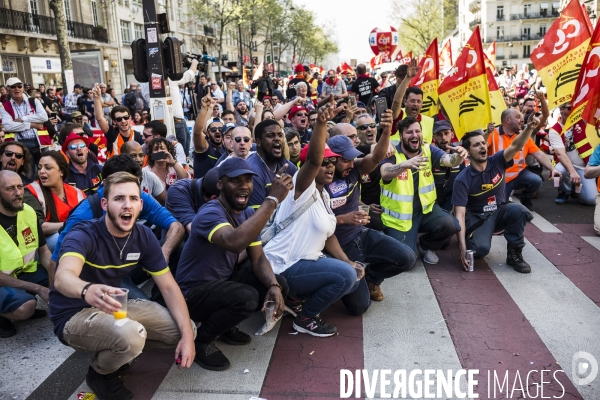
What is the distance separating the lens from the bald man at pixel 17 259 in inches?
176

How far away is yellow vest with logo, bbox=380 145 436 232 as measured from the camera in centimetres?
582

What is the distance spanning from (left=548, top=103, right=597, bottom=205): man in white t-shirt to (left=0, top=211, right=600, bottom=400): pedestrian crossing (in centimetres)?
327

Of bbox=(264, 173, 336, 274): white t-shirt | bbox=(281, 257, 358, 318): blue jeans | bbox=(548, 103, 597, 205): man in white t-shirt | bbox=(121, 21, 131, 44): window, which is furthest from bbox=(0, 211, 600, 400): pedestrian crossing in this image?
bbox=(121, 21, 131, 44): window

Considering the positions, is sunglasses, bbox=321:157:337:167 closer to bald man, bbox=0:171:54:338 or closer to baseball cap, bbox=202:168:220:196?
baseball cap, bbox=202:168:220:196

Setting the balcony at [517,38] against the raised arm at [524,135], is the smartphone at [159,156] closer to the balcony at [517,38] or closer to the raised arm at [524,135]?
the raised arm at [524,135]

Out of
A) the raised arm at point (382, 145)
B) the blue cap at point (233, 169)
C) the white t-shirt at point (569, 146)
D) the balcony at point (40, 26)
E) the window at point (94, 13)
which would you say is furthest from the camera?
the window at point (94, 13)

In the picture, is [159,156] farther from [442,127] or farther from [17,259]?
[442,127]

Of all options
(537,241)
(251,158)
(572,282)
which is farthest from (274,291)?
(537,241)

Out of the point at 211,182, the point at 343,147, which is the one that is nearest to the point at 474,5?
the point at 343,147

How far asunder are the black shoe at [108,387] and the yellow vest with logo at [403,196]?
3.37 metres

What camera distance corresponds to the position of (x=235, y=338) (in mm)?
4266

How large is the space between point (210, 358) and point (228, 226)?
38.8 inches

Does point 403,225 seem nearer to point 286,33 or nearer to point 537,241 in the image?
point 537,241

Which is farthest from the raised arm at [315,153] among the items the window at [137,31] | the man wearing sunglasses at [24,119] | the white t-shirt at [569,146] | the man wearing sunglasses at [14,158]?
the window at [137,31]
